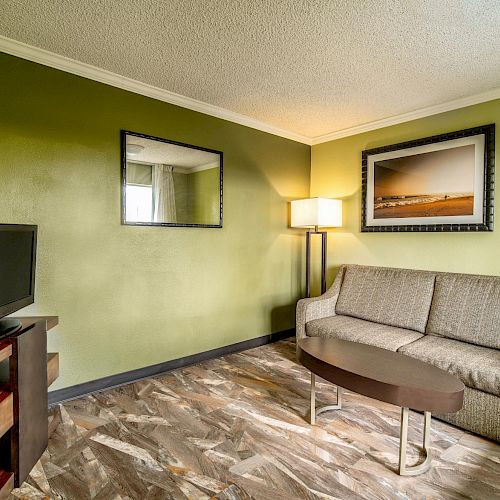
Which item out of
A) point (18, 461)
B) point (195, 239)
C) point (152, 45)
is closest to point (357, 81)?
point (152, 45)

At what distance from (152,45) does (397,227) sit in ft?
8.66

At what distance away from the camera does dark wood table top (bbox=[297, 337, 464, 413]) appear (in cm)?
155

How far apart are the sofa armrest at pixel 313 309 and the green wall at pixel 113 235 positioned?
0.63 meters

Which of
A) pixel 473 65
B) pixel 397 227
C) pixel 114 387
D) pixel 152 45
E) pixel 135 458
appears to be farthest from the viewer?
pixel 397 227

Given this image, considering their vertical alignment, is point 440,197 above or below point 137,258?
above

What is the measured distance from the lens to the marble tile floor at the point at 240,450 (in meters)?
1.54

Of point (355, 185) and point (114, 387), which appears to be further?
point (355, 185)

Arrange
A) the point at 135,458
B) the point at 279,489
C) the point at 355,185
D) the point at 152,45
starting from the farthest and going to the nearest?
the point at 355,185, the point at 152,45, the point at 135,458, the point at 279,489

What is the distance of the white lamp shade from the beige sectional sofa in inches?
21.8

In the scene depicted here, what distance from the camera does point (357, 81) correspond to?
257 centimetres

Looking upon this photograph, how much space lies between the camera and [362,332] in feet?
8.75

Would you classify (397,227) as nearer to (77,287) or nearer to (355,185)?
(355,185)

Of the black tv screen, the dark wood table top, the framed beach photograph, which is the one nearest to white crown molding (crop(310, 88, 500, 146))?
the framed beach photograph

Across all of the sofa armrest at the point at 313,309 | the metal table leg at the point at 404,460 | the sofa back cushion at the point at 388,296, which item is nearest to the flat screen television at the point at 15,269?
the metal table leg at the point at 404,460
